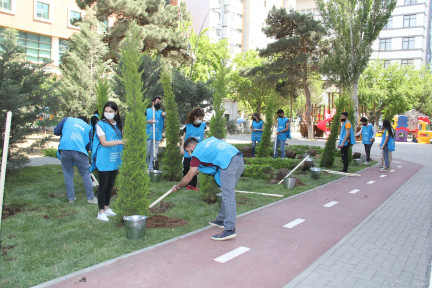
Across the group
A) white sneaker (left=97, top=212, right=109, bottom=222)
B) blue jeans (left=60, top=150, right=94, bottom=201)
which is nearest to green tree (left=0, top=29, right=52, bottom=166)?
blue jeans (left=60, top=150, right=94, bottom=201)

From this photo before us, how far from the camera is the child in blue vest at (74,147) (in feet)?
21.7

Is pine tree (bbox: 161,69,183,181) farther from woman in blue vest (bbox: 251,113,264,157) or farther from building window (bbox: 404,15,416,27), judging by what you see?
building window (bbox: 404,15,416,27)

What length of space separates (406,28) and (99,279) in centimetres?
7773

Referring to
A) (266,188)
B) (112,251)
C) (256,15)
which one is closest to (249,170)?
(266,188)

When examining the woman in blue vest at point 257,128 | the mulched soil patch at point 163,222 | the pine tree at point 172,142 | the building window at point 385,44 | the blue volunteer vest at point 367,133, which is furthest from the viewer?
the building window at point 385,44

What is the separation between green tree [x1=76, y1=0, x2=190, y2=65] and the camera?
80.4 feet

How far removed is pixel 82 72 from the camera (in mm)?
17438

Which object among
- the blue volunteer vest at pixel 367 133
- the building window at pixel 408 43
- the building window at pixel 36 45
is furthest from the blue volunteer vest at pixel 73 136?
the building window at pixel 408 43

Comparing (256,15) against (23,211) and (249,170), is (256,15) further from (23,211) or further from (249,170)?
(23,211)

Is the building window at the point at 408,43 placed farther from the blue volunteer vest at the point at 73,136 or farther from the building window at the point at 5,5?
the blue volunteer vest at the point at 73,136

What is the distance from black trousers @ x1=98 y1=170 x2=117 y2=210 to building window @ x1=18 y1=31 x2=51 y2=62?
1223 inches

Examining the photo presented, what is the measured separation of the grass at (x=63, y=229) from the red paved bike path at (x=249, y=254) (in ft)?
0.97

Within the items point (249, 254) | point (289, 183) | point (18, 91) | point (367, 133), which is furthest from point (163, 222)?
point (367, 133)

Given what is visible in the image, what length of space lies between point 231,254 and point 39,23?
35.4 metres
